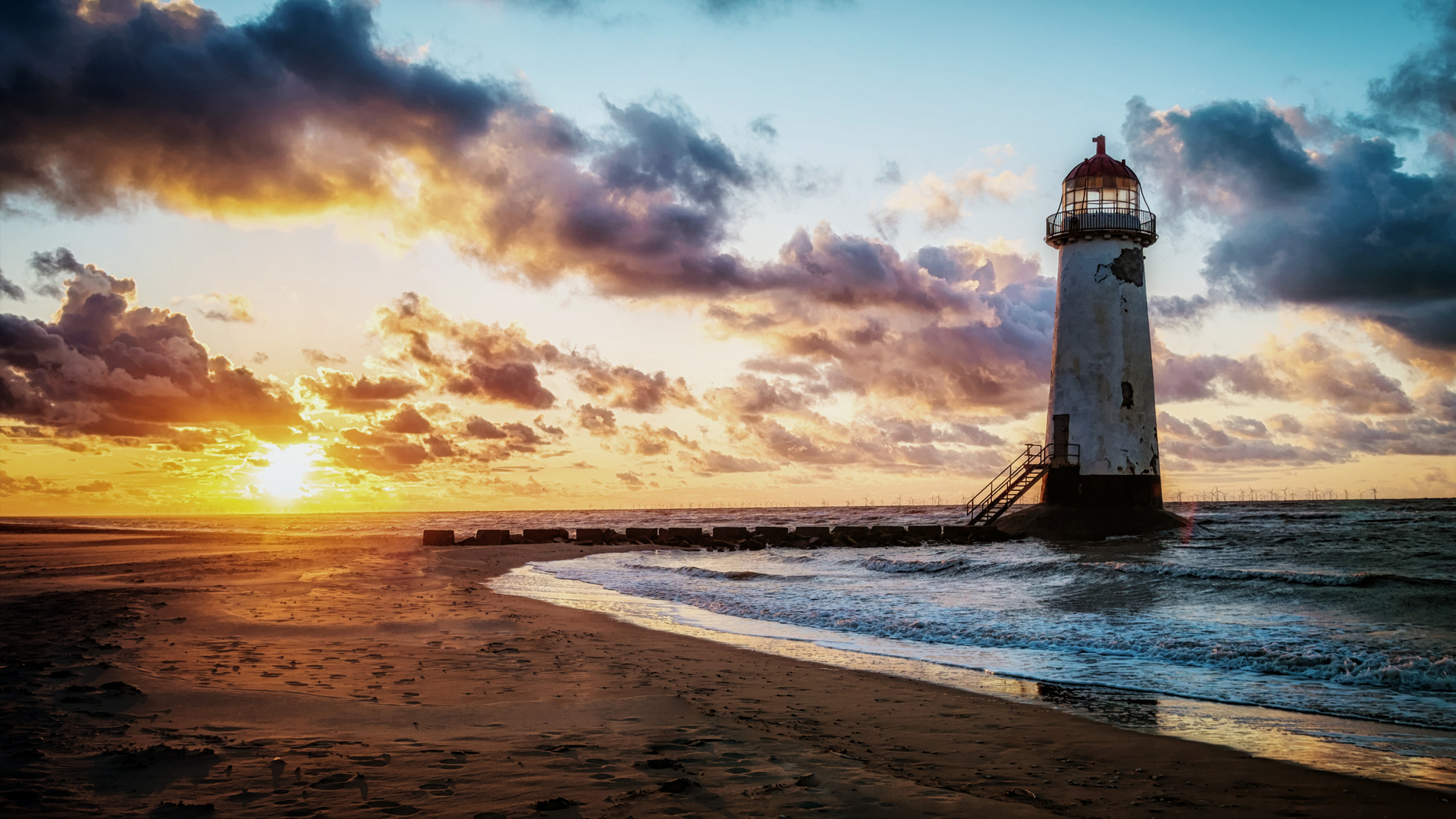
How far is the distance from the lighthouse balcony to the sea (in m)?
10.7

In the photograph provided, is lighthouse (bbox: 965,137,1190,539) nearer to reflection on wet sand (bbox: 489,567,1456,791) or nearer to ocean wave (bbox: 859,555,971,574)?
ocean wave (bbox: 859,555,971,574)

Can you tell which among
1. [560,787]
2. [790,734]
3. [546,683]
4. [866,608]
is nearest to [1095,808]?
[790,734]

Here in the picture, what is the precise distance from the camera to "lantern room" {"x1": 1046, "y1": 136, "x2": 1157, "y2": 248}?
28.5 metres

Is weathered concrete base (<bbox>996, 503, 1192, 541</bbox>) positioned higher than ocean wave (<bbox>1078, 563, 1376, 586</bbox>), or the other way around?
weathered concrete base (<bbox>996, 503, 1192, 541</bbox>)

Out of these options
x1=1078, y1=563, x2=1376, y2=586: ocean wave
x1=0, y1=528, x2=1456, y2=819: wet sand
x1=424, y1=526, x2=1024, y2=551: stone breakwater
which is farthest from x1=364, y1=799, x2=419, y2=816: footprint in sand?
x1=424, y1=526, x2=1024, y2=551: stone breakwater

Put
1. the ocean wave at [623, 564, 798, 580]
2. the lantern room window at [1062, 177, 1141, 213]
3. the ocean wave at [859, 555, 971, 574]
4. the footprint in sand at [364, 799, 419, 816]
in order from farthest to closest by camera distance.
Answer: the lantern room window at [1062, 177, 1141, 213], the ocean wave at [859, 555, 971, 574], the ocean wave at [623, 564, 798, 580], the footprint in sand at [364, 799, 419, 816]

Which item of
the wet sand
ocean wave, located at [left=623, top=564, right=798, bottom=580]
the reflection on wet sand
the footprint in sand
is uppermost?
the footprint in sand

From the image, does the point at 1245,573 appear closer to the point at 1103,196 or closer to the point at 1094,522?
the point at 1094,522

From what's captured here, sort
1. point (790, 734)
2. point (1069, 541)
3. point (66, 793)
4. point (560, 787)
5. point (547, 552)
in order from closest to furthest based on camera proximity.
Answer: point (66, 793) < point (560, 787) < point (790, 734) < point (1069, 541) < point (547, 552)

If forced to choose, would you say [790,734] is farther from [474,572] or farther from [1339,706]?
[474,572]

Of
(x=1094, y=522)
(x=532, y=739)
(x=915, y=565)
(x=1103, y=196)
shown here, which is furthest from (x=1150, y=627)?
(x=1103, y=196)

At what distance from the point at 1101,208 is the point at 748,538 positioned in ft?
64.3

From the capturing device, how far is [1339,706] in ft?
25.2

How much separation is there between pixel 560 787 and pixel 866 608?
35.9 ft
